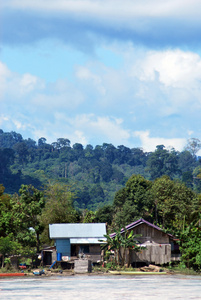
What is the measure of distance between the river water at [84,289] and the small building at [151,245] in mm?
11293

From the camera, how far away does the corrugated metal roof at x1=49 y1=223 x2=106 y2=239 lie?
53.8m

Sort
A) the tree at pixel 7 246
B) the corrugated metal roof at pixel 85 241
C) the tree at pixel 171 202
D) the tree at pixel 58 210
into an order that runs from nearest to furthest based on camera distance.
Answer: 1. the tree at pixel 7 246
2. the corrugated metal roof at pixel 85 241
3. the tree at pixel 58 210
4. the tree at pixel 171 202

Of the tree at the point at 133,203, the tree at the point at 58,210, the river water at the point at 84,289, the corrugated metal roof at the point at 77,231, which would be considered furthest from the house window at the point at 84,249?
the tree at the point at 133,203

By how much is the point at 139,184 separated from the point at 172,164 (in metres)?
122

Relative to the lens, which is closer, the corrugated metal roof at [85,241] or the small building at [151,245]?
the corrugated metal roof at [85,241]

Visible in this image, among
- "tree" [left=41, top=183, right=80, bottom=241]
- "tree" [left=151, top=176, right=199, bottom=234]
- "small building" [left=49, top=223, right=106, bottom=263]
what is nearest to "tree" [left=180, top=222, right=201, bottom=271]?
"small building" [left=49, top=223, right=106, bottom=263]

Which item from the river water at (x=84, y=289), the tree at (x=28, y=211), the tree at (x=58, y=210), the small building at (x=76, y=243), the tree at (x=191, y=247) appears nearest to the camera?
the river water at (x=84, y=289)

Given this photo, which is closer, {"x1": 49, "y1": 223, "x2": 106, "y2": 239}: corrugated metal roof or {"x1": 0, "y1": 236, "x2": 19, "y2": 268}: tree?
{"x1": 0, "y1": 236, "x2": 19, "y2": 268}: tree

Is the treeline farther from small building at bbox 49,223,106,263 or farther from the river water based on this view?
the river water

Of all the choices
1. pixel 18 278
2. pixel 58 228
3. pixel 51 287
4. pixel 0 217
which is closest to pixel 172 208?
pixel 58 228

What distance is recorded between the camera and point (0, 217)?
52.3 m

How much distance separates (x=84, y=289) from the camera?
111ft

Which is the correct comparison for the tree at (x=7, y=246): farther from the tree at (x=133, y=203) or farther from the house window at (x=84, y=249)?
the tree at (x=133, y=203)

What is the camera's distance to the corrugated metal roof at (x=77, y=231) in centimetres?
5382
